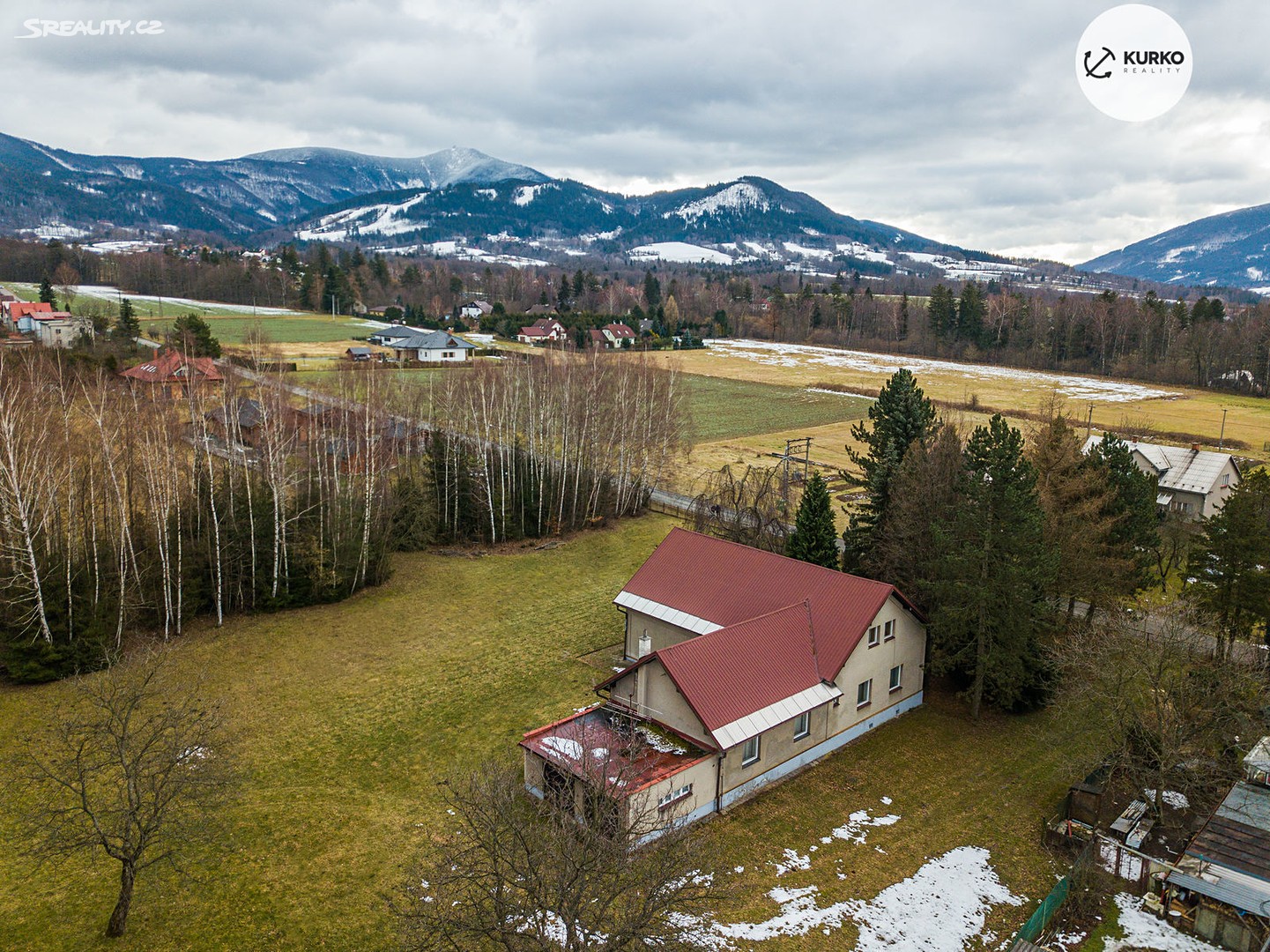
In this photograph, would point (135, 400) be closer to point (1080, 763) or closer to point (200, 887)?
point (200, 887)

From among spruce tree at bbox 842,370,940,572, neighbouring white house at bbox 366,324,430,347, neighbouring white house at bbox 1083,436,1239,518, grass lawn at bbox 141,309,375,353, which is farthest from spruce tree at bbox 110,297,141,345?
neighbouring white house at bbox 1083,436,1239,518

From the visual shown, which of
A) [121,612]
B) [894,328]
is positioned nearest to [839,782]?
[121,612]

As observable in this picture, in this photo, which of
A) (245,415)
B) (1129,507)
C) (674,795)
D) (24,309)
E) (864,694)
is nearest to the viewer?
(674,795)

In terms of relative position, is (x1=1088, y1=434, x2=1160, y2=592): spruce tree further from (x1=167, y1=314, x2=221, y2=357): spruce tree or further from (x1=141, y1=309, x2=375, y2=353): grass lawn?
(x1=141, y1=309, x2=375, y2=353): grass lawn

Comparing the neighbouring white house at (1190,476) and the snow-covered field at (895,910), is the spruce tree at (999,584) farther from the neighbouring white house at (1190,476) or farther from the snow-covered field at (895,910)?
the neighbouring white house at (1190,476)

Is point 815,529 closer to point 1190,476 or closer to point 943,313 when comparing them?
point 1190,476

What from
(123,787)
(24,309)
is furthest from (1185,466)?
(24,309)
